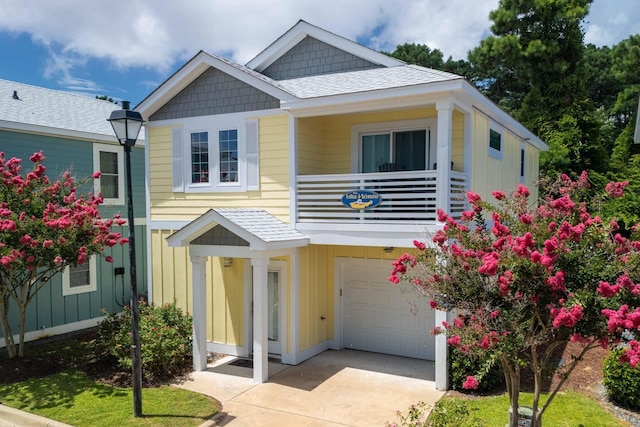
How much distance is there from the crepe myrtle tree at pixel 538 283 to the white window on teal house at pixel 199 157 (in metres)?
7.11

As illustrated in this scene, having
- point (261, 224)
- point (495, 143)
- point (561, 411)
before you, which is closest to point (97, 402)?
point (261, 224)

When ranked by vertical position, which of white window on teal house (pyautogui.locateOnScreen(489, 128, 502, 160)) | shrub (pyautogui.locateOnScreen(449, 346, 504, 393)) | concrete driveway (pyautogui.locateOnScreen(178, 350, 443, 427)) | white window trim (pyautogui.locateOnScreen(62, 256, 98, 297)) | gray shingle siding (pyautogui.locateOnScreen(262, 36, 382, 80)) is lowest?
concrete driveway (pyautogui.locateOnScreen(178, 350, 443, 427))

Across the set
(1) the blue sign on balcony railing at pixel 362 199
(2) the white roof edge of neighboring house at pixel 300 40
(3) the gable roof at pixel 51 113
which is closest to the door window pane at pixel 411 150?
(1) the blue sign on balcony railing at pixel 362 199

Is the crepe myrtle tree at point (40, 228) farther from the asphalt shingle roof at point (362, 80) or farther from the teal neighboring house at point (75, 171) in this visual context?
the asphalt shingle roof at point (362, 80)

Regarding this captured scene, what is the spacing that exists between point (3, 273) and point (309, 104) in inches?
292

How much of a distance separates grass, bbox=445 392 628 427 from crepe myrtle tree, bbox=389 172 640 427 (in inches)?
58.4

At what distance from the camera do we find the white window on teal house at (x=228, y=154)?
37.0ft

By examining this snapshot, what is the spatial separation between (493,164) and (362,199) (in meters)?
A: 4.18

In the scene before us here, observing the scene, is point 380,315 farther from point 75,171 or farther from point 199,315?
point 75,171

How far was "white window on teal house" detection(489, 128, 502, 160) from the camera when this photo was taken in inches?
463

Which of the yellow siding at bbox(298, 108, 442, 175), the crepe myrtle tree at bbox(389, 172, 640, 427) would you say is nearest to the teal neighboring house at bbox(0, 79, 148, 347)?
the yellow siding at bbox(298, 108, 442, 175)

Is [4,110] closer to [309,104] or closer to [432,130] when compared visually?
[309,104]

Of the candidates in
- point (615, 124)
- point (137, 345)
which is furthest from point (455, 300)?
point (615, 124)

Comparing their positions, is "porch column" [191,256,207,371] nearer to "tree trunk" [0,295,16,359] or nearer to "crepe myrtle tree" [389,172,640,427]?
"tree trunk" [0,295,16,359]
